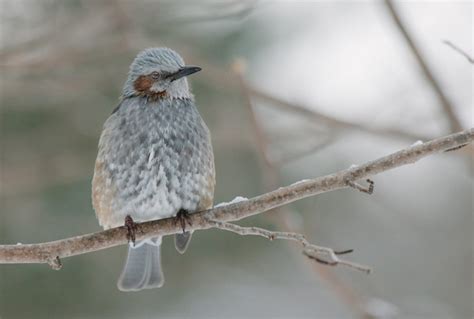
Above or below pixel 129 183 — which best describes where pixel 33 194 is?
above

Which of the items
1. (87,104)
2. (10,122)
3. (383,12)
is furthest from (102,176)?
(10,122)

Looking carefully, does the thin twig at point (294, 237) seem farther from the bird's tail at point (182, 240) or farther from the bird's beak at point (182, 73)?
the bird's beak at point (182, 73)

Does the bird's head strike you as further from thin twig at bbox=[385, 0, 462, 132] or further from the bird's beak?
thin twig at bbox=[385, 0, 462, 132]

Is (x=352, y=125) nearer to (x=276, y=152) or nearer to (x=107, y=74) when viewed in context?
(x=276, y=152)

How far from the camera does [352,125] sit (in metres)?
6.11

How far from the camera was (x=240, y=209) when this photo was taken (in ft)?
14.0

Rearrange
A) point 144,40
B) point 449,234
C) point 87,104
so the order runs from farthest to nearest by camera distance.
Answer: point 449,234 < point 87,104 < point 144,40

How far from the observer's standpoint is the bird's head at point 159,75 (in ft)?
17.5

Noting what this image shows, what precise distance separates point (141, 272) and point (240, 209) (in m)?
1.62

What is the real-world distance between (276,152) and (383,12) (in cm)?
157

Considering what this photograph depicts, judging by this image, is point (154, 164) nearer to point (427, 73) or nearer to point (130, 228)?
point (130, 228)

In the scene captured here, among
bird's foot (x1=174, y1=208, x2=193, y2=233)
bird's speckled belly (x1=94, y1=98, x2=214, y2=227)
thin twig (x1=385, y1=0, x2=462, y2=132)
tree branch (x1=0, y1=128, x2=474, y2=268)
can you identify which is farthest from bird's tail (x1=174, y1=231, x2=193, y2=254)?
thin twig (x1=385, y1=0, x2=462, y2=132)

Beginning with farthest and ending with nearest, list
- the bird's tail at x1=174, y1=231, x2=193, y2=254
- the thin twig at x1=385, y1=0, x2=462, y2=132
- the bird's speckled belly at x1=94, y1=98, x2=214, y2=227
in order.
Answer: the thin twig at x1=385, y1=0, x2=462, y2=132
the bird's tail at x1=174, y1=231, x2=193, y2=254
the bird's speckled belly at x1=94, y1=98, x2=214, y2=227

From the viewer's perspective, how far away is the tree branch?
12.7 ft
